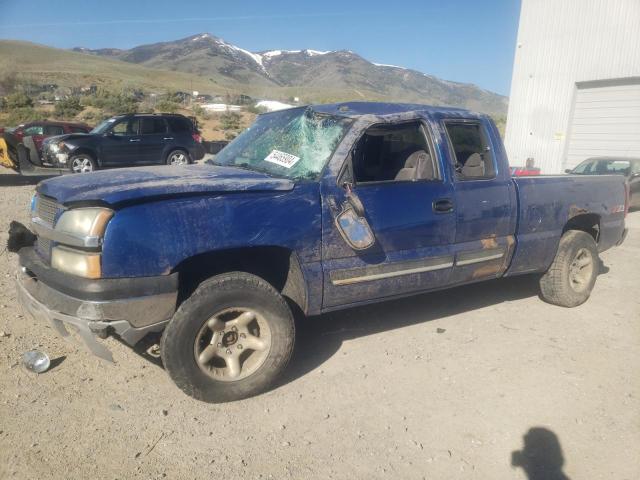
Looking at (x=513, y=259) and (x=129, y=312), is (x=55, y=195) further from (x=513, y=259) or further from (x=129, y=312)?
(x=513, y=259)

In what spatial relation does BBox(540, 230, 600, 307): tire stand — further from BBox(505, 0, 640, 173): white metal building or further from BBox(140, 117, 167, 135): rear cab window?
BBox(505, 0, 640, 173): white metal building

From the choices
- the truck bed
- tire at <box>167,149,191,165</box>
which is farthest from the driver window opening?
tire at <box>167,149,191,165</box>

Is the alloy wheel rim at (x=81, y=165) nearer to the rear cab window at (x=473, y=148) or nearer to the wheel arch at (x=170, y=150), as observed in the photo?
the wheel arch at (x=170, y=150)

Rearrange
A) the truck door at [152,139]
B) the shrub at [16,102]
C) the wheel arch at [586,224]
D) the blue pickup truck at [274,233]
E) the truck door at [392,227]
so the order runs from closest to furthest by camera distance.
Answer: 1. the blue pickup truck at [274,233]
2. the truck door at [392,227]
3. the wheel arch at [586,224]
4. the truck door at [152,139]
5. the shrub at [16,102]

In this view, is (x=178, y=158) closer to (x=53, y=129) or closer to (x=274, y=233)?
(x=53, y=129)

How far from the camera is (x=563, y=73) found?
58.2ft

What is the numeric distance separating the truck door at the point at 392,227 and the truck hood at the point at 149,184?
47 centimetres

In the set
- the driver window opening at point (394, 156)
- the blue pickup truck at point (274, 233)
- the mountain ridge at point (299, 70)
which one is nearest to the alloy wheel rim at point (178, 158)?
the blue pickup truck at point (274, 233)

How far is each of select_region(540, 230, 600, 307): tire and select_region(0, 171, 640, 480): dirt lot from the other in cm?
49

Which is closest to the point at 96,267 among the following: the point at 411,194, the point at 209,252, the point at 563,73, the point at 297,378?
the point at 209,252

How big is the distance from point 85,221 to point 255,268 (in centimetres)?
113

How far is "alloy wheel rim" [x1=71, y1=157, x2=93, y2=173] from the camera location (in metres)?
13.3

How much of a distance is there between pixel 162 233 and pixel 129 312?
0.47m

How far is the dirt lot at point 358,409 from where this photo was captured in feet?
8.56
